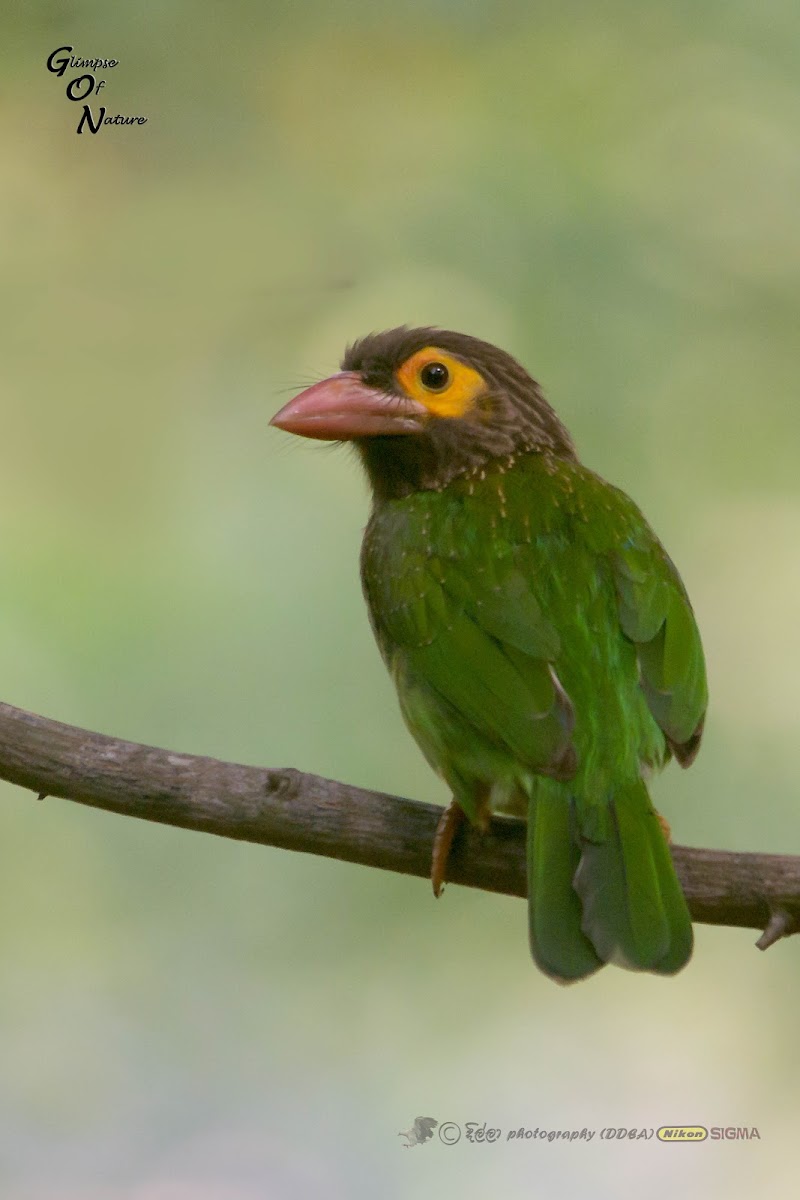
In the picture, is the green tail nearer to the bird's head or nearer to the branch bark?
the branch bark

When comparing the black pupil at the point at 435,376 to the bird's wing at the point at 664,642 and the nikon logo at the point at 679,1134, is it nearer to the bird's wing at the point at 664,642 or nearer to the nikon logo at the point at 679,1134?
the bird's wing at the point at 664,642

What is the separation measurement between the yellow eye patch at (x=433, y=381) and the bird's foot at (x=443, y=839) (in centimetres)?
82

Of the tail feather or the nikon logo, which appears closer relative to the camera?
the tail feather

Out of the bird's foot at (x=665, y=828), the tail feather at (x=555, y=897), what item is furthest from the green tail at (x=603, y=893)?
the bird's foot at (x=665, y=828)

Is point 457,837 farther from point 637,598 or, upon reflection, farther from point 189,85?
point 189,85

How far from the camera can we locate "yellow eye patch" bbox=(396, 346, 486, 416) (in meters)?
2.79

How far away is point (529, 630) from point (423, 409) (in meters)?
0.62

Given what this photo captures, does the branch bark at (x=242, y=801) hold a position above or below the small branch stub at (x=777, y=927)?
above

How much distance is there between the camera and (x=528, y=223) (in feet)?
11.6

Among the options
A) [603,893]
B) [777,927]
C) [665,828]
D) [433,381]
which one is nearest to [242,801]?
[603,893]

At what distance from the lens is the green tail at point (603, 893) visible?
204 centimetres

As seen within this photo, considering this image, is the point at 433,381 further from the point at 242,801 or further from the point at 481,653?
the point at 242,801

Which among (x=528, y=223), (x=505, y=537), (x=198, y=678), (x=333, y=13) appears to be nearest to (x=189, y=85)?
(x=333, y=13)

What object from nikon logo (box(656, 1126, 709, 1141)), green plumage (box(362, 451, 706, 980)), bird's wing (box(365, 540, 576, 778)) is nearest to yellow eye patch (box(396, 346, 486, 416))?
green plumage (box(362, 451, 706, 980))
